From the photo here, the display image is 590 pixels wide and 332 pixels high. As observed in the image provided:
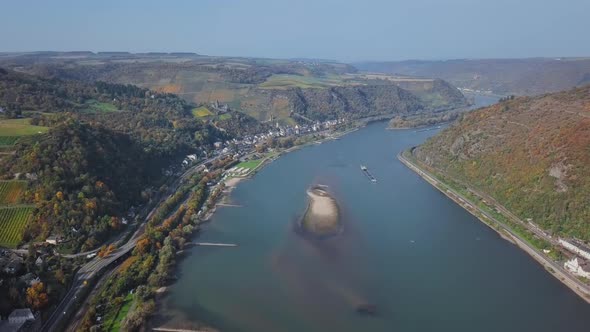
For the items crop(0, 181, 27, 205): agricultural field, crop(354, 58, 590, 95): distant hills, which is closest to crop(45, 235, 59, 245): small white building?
crop(0, 181, 27, 205): agricultural field

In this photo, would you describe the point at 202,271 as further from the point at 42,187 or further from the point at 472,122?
the point at 472,122

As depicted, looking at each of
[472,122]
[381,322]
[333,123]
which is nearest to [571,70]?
[333,123]

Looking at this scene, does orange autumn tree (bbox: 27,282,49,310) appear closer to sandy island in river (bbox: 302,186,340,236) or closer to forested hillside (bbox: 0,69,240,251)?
forested hillside (bbox: 0,69,240,251)

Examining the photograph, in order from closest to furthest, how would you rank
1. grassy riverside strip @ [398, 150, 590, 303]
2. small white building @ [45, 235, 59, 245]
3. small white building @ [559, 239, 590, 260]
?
grassy riverside strip @ [398, 150, 590, 303], small white building @ [559, 239, 590, 260], small white building @ [45, 235, 59, 245]

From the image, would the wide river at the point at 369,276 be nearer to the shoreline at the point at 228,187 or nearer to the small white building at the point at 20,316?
the shoreline at the point at 228,187

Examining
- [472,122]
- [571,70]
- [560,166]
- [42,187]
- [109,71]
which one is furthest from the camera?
[571,70]

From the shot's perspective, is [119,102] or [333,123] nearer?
[119,102]

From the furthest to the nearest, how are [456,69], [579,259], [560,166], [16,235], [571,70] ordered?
[456,69] < [571,70] < [560,166] < [16,235] < [579,259]
